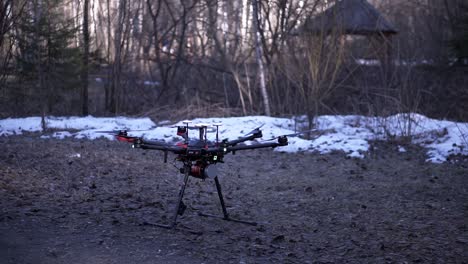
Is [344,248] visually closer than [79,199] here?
Yes

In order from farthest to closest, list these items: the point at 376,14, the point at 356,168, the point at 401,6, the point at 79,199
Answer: the point at 401,6 → the point at 376,14 → the point at 356,168 → the point at 79,199

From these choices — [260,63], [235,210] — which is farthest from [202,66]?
[235,210]

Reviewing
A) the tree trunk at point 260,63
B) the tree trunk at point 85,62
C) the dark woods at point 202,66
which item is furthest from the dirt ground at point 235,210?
the tree trunk at point 85,62

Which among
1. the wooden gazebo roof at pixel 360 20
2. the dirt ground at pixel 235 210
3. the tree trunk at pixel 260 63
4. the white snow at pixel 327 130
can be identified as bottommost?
the dirt ground at pixel 235 210

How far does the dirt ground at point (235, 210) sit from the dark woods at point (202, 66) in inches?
193

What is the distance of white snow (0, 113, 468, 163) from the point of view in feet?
42.6

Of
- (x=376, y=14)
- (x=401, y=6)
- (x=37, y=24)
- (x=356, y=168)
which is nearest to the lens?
(x=356, y=168)

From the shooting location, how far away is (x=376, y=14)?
76.7 feet

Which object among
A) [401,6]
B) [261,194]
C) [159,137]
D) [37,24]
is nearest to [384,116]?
[159,137]

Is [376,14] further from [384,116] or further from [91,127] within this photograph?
[91,127]

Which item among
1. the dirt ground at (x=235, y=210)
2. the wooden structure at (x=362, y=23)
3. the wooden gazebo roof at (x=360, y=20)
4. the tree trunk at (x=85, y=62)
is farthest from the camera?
the tree trunk at (x=85, y=62)

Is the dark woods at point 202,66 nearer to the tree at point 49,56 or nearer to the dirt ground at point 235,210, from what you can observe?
the tree at point 49,56

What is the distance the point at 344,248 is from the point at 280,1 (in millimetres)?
16092

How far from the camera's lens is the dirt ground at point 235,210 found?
570 centimetres
